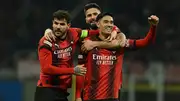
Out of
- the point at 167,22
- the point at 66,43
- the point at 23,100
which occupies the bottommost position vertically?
the point at 23,100

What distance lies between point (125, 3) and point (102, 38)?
6.35m

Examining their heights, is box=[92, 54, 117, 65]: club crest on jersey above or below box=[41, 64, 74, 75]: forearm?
above

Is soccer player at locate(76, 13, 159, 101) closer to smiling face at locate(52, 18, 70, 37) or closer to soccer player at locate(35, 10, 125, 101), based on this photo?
soccer player at locate(35, 10, 125, 101)

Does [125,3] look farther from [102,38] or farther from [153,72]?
[102,38]

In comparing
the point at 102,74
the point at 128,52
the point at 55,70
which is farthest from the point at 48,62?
the point at 128,52

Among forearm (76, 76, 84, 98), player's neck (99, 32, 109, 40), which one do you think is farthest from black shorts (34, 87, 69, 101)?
player's neck (99, 32, 109, 40)

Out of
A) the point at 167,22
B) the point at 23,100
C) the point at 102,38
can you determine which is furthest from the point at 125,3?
the point at 102,38

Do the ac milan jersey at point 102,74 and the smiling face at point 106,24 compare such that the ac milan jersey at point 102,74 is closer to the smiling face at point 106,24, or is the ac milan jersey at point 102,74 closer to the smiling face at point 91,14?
the smiling face at point 106,24

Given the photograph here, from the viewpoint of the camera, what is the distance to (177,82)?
9656 mm

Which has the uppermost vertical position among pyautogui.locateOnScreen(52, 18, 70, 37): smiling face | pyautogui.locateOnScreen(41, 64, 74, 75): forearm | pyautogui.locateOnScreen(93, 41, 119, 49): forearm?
pyautogui.locateOnScreen(52, 18, 70, 37): smiling face

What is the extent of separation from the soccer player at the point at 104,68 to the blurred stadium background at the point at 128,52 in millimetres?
4675

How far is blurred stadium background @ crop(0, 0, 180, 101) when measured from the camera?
9062 millimetres

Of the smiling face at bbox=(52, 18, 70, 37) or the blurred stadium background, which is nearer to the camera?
the smiling face at bbox=(52, 18, 70, 37)

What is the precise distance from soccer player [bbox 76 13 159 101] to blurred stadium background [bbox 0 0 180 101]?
4675mm
